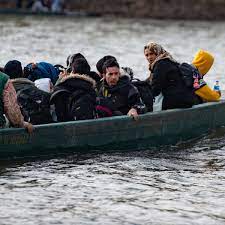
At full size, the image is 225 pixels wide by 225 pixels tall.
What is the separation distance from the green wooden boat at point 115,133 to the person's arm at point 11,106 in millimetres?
109

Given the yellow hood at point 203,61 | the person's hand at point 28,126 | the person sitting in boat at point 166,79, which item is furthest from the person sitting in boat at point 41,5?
the person's hand at point 28,126

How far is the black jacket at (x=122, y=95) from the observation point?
1220cm

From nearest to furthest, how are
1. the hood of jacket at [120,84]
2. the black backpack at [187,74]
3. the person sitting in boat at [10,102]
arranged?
the person sitting in boat at [10,102] < the hood of jacket at [120,84] < the black backpack at [187,74]

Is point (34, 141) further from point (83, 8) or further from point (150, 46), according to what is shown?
point (83, 8)

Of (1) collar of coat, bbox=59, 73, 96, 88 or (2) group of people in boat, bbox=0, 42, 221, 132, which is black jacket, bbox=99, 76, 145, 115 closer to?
(2) group of people in boat, bbox=0, 42, 221, 132

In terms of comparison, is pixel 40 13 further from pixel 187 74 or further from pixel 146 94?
pixel 146 94

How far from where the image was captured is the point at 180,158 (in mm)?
12266

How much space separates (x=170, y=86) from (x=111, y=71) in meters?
1.24

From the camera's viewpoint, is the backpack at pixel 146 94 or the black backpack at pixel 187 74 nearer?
the backpack at pixel 146 94

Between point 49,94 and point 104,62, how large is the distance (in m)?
0.84

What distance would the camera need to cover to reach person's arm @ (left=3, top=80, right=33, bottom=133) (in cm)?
1106

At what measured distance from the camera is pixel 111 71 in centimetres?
1202

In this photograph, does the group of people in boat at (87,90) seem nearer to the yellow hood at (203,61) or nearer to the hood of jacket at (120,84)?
the hood of jacket at (120,84)

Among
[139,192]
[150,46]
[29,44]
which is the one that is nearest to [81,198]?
[139,192]
